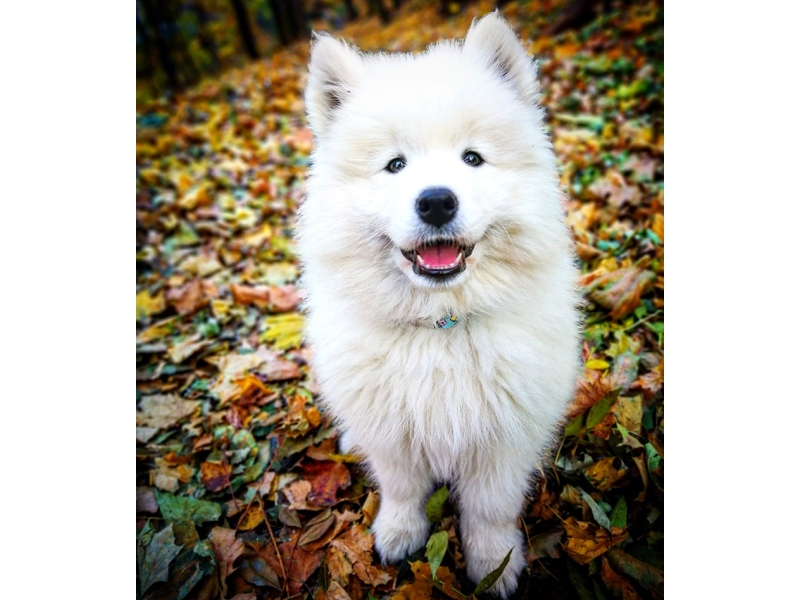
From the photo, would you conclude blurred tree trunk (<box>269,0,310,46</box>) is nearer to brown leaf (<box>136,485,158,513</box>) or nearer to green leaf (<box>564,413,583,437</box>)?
brown leaf (<box>136,485,158,513</box>)

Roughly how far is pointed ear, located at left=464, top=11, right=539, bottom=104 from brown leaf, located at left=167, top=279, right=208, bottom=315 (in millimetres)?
2216

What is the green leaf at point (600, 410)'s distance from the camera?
1696 millimetres

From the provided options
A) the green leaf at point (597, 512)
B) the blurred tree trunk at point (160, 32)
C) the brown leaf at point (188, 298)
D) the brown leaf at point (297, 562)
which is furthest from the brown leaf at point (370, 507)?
the blurred tree trunk at point (160, 32)

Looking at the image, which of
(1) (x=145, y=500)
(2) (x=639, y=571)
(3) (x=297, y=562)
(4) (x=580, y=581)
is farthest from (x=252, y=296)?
(2) (x=639, y=571)

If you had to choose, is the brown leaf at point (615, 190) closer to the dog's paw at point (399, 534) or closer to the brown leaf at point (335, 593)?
the dog's paw at point (399, 534)

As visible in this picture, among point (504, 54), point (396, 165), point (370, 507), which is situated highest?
point (504, 54)

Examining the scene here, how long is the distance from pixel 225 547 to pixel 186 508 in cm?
26

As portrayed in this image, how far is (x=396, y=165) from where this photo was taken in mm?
1390

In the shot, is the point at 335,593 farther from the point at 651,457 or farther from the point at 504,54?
the point at 504,54

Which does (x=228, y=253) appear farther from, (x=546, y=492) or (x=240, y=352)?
(x=546, y=492)

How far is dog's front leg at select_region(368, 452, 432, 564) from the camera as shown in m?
1.69

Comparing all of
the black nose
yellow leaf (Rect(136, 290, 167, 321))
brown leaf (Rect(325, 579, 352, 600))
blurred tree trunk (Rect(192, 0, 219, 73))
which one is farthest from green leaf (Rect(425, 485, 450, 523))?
blurred tree trunk (Rect(192, 0, 219, 73))

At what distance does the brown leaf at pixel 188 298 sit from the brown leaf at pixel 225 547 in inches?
60.8
